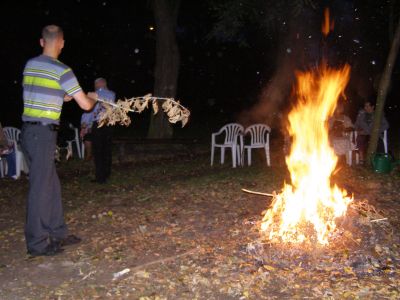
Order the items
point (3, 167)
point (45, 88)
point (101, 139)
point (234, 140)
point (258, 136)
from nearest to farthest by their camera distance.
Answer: point (45, 88), point (101, 139), point (3, 167), point (234, 140), point (258, 136)

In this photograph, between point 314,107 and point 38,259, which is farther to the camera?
point 314,107

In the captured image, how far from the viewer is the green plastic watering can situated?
9.89 metres

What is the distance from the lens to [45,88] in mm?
5070

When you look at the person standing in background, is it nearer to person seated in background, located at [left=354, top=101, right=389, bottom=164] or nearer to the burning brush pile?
the burning brush pile

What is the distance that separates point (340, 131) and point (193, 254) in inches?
278

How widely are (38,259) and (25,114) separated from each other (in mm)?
1506

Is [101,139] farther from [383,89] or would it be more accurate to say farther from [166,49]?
[166,49]

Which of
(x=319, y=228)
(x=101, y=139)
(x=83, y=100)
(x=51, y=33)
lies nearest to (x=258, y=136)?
(x=101, y=139)

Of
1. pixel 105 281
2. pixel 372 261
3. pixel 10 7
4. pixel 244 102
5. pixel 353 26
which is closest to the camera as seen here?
pixel 105 281

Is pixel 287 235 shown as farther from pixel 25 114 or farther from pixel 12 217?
pixel 12 217

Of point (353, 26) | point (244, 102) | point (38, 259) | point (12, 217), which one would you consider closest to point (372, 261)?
point (38, 259)

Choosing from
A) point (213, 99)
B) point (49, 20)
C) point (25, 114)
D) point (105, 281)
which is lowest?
point (105, 281)

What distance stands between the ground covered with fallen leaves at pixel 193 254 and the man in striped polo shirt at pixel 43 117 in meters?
0.51

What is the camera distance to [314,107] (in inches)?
293
